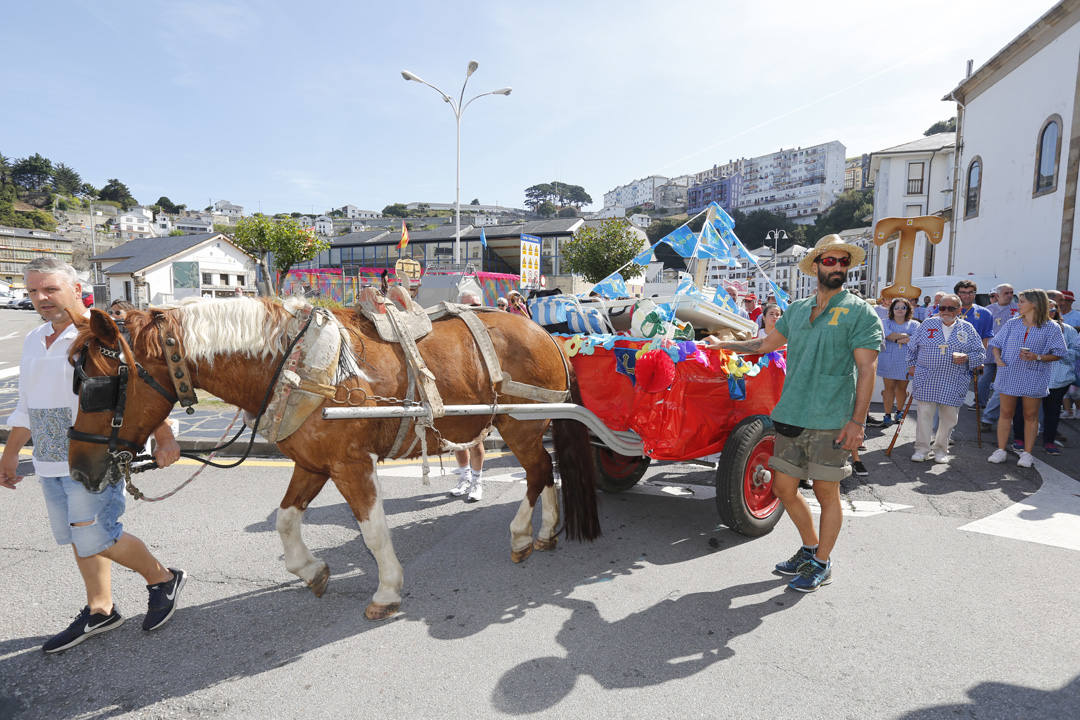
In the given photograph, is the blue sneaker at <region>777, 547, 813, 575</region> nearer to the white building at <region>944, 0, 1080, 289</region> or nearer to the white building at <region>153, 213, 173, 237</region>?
the white building at <region>944, 0, 1080, 289</region>

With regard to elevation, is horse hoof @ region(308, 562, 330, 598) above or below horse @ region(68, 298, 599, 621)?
below

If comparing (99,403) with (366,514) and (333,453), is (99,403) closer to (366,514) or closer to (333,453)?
(333,453)

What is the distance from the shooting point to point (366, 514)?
297 centimetres

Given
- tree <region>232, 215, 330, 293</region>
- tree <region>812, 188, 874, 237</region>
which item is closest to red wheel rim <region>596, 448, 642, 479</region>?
tree <region>232, 215, 330, 293</region>

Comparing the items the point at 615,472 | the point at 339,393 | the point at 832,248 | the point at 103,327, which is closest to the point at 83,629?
the point at 103,327

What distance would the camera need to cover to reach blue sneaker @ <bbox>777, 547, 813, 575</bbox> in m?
3.34

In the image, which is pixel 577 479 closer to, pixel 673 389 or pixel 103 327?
pixel 673 389

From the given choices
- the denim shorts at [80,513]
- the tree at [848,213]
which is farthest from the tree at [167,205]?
the denim shorts at [80,513]

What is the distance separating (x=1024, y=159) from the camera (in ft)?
54.5

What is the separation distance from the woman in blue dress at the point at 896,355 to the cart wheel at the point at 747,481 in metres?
4.08

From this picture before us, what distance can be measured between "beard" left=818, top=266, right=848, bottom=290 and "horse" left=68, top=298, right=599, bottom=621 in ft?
5.34

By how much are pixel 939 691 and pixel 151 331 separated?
12.3ft

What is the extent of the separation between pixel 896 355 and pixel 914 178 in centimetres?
3450

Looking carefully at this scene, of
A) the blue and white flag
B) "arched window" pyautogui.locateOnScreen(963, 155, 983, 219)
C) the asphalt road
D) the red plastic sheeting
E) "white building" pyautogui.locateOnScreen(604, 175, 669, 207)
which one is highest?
"white building" pyautogui.locateOnScreen(604, 175, 669, 207)
